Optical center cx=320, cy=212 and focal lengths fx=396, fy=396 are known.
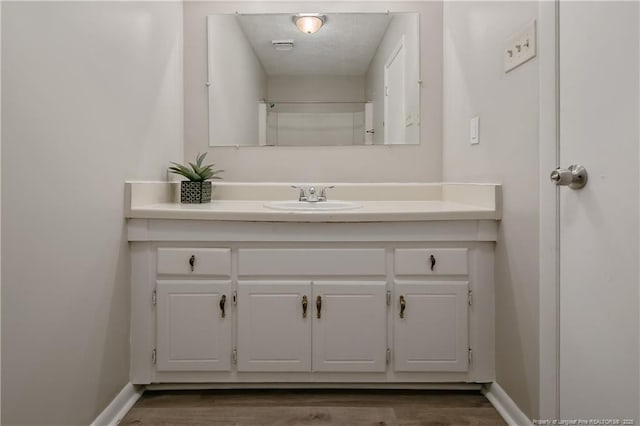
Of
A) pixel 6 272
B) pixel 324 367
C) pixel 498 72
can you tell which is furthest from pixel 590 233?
pixel 6 272

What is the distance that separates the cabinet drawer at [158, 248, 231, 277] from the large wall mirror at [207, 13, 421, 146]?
2.57ft

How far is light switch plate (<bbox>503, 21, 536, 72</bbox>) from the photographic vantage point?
1229mm

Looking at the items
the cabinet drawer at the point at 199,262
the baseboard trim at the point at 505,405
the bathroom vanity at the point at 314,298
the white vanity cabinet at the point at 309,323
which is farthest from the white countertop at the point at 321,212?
the baseboard trim at the point at 505,405

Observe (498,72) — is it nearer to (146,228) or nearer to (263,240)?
(263,240)

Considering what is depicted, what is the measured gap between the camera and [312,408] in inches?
58.2

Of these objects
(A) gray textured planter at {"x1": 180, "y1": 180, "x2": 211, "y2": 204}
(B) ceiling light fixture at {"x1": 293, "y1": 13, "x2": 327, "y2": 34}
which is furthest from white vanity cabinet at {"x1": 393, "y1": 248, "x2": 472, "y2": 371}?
(B) ceiling light fixture at {"x1": 293, "y1": 13, "x2": 327, "y2": 34}

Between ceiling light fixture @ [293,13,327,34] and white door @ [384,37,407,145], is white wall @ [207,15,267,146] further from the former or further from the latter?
white door @ [384,37,407,145]

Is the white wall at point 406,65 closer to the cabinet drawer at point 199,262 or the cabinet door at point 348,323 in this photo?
the cabinet door at point 348,323

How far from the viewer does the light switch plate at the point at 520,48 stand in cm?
123

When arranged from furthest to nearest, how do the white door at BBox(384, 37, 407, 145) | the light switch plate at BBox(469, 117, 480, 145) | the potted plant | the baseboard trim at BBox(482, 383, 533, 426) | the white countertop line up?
the white door at BBox(384, 37, 407, 145)
the potted plant
the light switch plate at BBox(469, 117, 480, 145)
the white countertop
the baseboard trim at BBox(482, 383, 533, 426)

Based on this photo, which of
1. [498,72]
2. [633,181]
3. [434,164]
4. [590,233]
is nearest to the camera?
[633,181]

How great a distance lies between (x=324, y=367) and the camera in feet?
4.97

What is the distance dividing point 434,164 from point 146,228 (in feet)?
4.68

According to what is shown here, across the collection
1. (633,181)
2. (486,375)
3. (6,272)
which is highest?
(633,181)
